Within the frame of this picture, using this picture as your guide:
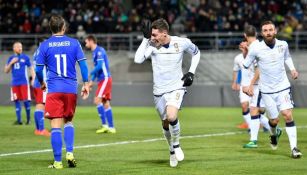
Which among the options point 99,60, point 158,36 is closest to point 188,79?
point 158,36

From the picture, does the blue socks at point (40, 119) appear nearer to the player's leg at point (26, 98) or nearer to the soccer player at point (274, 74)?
the player's leg at point (26, 98)

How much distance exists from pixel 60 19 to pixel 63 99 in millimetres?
1234

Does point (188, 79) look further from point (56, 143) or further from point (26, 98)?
point (26, 98)

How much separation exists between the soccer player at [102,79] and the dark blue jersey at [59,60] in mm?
7371

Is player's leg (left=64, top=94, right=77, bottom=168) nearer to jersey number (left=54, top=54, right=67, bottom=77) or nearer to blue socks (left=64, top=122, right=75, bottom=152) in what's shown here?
blue socks (left=64, top=122, right=75, bottom=152)

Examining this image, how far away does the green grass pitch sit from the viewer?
11.9 m

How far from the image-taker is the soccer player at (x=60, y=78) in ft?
39.5

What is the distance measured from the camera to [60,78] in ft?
40.0

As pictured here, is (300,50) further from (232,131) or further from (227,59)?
(232,131)

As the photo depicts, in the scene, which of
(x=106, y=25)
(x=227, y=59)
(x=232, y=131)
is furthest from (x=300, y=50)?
(x=232, y=131)

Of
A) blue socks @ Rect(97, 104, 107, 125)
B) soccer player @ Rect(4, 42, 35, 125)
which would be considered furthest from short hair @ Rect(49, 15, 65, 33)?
soccer player @ Rect(4, 42, 35, 125)

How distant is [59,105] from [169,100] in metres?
Result: 1.75

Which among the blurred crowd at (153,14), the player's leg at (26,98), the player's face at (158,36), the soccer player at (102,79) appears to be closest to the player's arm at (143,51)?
the player's face at (158,36)

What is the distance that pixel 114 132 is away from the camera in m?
19.8
